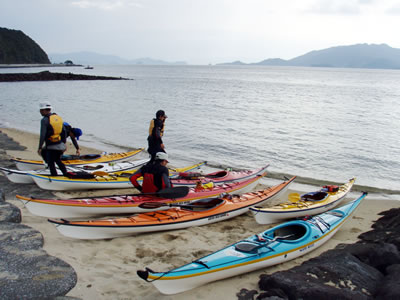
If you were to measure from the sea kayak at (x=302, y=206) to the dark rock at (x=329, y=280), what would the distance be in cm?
170

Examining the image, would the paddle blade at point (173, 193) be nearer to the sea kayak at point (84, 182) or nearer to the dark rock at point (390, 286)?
the sea kayak at point (84, 182)

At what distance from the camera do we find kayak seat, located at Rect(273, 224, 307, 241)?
562 cm

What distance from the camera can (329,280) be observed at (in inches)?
162

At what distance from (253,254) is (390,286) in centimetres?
179

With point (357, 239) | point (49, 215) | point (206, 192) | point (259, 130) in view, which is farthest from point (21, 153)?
point (259, 130)

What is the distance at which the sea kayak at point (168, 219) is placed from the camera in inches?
200

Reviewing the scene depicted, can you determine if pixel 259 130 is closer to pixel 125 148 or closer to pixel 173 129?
pixel 173 129

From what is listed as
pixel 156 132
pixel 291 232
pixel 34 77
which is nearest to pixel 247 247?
pixel 291 232

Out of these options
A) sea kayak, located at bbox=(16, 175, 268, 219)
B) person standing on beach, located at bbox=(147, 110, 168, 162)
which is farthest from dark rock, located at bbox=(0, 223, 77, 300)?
person standing on beach, located at bbox=(147, 110, 168, 162)

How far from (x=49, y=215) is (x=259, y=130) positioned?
15.3m

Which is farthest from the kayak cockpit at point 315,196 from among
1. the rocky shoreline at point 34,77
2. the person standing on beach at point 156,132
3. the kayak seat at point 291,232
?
the rocky shoreline at point 34,77

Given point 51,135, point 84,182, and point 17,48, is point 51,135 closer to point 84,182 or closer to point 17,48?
point 84,182

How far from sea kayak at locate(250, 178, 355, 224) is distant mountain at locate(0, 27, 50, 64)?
10657 centimetres

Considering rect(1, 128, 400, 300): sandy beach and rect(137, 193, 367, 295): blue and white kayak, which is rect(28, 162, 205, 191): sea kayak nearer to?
rect(1, 128, 400, 300): sandy beach
